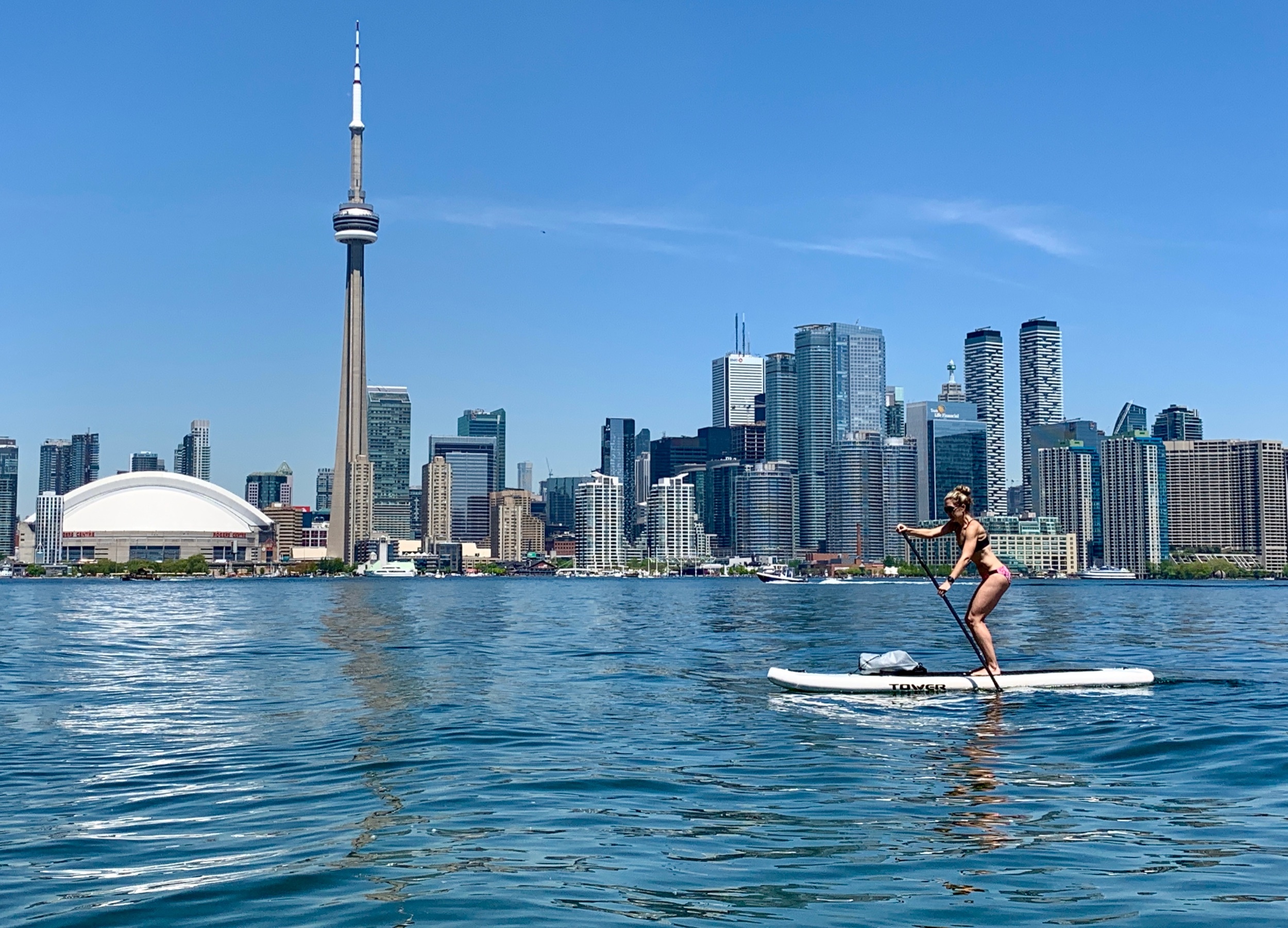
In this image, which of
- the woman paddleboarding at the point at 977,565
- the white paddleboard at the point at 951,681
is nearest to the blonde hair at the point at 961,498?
the woman paddleboarding at the point at 977,565

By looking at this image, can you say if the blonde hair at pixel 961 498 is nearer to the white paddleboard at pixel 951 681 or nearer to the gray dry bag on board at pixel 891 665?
the gray dry bag on board at pixel 891 665

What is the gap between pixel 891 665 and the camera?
22.8 m

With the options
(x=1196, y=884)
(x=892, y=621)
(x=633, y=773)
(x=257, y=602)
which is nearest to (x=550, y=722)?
(x=633, y=773)

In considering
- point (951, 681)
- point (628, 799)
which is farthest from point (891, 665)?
point (628, 799)

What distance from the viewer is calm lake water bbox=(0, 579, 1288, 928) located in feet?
30.4

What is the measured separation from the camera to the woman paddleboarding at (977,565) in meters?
21.9

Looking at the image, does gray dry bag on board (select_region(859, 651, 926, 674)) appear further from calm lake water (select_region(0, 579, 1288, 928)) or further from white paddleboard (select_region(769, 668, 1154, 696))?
calm lake water (select_region(0, 579, 1288, 928))

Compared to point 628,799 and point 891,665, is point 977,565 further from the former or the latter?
point 628,799

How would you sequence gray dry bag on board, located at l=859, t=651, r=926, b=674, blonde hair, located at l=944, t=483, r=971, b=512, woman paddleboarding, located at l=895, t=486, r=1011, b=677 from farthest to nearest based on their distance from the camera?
1. gray dry bag on board, located at l=859, t=651, r=926, b=674
2. blonde hair, located at l=944, t=483, r=971, b=512
3. woman paddleboarding, located at l=895, t=486, r=1011, b=677

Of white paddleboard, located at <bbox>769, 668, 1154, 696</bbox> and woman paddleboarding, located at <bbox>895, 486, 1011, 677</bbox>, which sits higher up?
woman paddleboarding, located at <bbox>895, 486, 1011, 677</bbox>

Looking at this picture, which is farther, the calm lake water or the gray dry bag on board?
the gray dry bag on board

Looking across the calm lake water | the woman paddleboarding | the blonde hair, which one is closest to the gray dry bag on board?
the calm lake water

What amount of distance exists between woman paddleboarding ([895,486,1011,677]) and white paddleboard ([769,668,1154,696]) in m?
0.33

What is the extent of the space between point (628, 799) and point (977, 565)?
37.8ft
